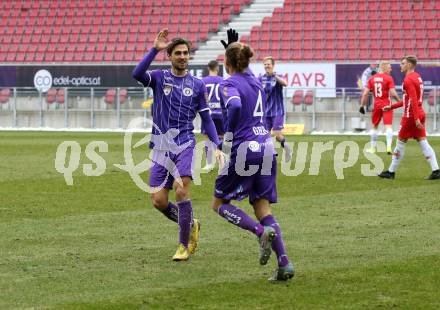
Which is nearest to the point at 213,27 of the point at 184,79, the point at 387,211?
the point at 387,211

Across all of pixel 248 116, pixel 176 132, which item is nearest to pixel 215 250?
pixel 176 132

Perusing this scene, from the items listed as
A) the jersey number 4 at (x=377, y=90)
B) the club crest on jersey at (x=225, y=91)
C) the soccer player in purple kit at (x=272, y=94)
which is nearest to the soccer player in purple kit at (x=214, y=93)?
the soccer player in purple kit at (x=272, y=94)

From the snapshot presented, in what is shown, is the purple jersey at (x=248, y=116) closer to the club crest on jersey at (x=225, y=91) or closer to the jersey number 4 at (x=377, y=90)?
the club crest on jersey at (x=225, y=91)

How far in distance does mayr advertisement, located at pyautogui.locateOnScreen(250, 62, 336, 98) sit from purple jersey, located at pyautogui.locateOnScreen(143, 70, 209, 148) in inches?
1080

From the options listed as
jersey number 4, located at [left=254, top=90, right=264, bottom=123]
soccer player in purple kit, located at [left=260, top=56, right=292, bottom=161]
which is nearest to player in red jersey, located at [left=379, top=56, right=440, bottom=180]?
soccer player in purple kit, located at [left=260, top=56, right=292, bottom=161]

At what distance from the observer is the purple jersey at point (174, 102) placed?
31.0 feet

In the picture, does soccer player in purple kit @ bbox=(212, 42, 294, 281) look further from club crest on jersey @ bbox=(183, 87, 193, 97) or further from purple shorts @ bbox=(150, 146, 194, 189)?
club crest on jersey @ bbox=(183, 87, 193, 97)

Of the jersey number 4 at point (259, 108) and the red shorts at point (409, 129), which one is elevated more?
the jersey number 4 at point (259, 108)

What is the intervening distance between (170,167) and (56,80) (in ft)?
108

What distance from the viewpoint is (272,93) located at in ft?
71.7

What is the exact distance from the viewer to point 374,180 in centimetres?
1723

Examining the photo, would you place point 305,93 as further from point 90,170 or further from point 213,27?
point 90,170

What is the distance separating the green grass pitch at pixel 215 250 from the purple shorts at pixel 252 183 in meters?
0.65

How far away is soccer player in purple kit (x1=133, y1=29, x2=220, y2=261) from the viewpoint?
9.38 meters
